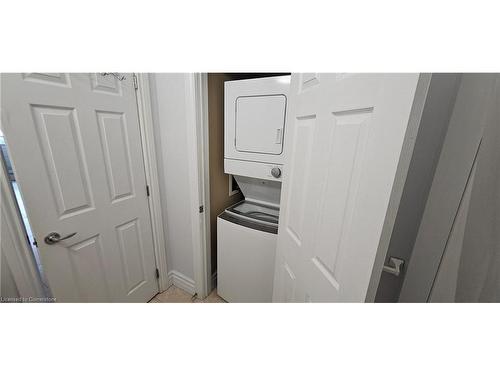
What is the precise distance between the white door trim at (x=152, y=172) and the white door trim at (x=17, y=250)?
0.67 meters

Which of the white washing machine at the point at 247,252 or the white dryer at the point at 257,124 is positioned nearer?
the white dryer at the point at 257,124

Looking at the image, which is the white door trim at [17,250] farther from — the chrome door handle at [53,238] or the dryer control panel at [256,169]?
the dryer control panel at [256,169]

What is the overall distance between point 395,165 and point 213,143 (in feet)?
4.08

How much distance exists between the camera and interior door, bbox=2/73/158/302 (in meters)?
0.83

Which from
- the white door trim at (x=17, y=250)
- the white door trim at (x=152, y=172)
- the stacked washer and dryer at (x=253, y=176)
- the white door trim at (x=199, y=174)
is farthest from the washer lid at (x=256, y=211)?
the white door trim at (x=17, y=250)

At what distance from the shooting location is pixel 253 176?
1.36m

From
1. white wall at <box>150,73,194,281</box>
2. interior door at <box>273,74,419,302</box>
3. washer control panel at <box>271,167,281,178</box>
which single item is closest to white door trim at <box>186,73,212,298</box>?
white wall at <box>150,73,194,281</box>

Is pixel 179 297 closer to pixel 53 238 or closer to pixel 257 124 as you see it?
pixel 53 238

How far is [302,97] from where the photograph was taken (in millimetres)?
774

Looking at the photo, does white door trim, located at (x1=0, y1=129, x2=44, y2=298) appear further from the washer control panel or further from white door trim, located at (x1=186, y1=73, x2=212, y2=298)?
the washer control panel

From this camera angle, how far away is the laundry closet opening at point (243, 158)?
1.20 meters

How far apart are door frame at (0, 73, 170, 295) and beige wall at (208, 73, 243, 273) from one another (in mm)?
447

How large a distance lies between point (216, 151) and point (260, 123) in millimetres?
457

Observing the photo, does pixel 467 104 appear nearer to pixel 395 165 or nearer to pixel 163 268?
pixel 395 165
